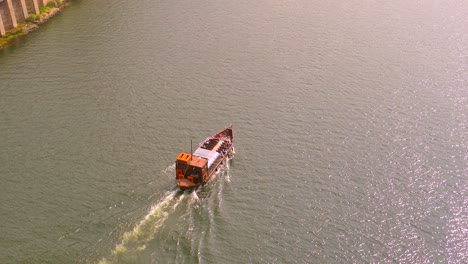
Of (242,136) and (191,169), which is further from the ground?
(242,136)

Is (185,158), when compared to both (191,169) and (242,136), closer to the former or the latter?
(191,169)

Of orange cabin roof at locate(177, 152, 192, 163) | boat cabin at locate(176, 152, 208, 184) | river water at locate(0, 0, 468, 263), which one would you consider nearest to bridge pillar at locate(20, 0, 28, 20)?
river water at locate(0, 0, 468, 263)

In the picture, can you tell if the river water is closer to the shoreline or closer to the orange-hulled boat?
the shoreline

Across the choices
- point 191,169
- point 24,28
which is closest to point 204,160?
point 191,169

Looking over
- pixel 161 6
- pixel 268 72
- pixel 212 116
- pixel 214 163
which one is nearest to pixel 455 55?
pixel 268 72

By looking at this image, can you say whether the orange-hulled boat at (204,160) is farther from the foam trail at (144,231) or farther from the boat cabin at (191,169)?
the foam trail at (144,231)
